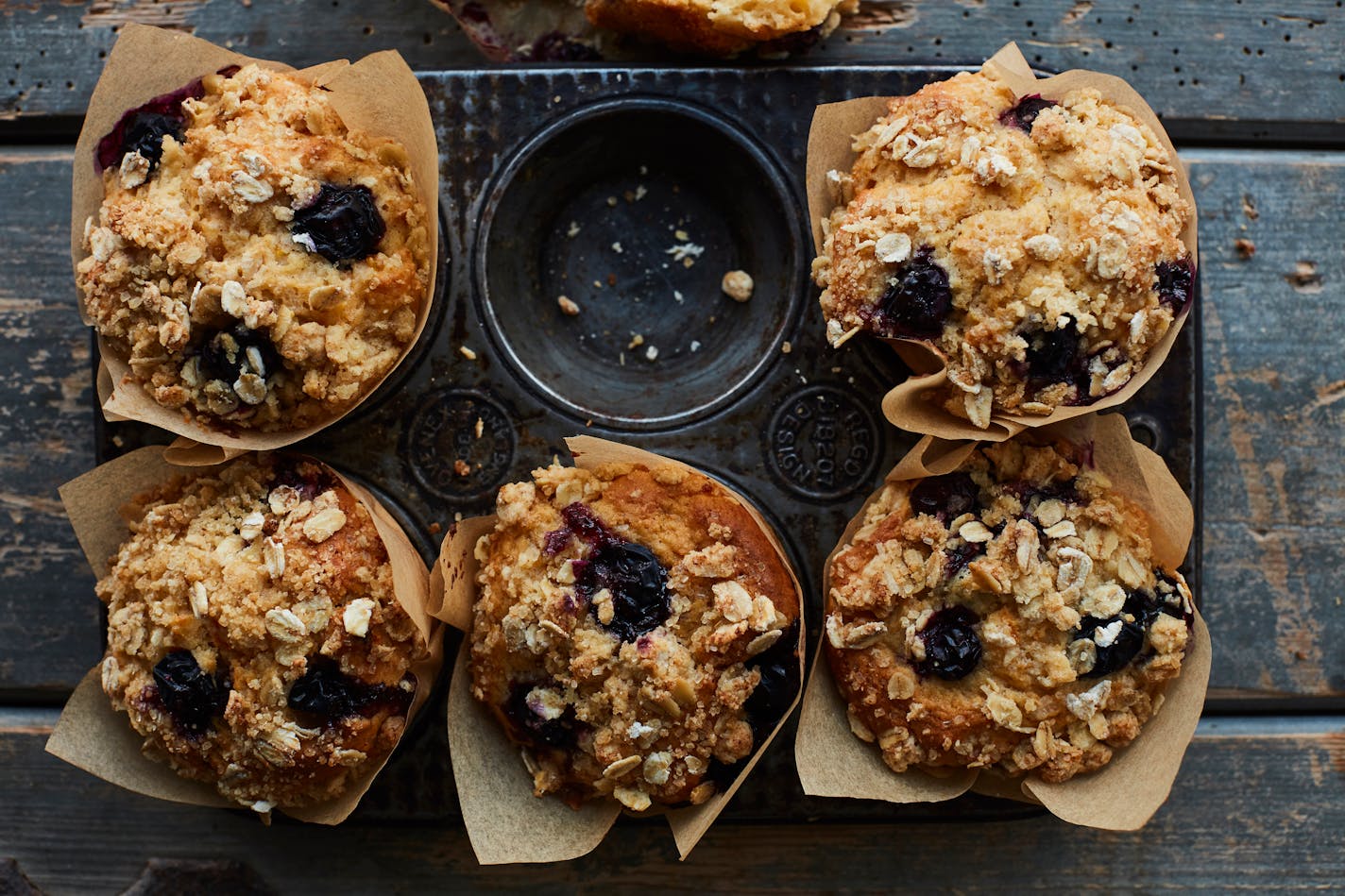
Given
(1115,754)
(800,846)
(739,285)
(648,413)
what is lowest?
(800,846)

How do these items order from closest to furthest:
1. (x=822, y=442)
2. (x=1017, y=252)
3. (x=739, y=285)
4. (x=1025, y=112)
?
(x=1017, y=252) < (x=1025, y=112) < (x=822, y=442) < (x=739, y=285)

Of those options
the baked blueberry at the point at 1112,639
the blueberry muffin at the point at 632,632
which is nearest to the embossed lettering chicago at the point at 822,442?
the blueberry muffin at the point at 632,632

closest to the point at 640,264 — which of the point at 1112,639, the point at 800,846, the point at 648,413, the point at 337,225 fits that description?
the point at 648,413

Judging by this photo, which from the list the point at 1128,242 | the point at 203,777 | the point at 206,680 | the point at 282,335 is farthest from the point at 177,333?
the point at 1128,242

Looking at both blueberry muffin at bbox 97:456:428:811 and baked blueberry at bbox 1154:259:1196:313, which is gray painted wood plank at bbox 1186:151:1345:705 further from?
blueberry muffin at bbox 97:456:428:811

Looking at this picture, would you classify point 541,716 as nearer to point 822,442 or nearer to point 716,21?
point 822,442

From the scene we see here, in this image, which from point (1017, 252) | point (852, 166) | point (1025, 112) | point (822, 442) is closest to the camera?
point (1017, 252)

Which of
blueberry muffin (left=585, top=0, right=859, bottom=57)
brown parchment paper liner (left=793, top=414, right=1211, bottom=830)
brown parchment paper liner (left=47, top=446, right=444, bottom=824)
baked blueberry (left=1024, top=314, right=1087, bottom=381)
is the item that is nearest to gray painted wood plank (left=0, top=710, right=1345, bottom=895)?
brown parchment paper liner (left=47, top=446, right=444, bottom=824)
